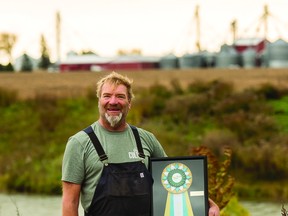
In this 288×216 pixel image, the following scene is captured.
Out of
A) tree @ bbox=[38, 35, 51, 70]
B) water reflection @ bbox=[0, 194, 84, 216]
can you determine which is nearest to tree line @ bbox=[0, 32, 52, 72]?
tree @ bbox=[38, 35, 51, 70]

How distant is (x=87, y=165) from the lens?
400 centimetres

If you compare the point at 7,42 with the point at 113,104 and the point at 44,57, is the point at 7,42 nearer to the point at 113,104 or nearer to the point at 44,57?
the point at 44,57

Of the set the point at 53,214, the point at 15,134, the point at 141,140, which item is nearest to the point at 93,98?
the point at 15,134

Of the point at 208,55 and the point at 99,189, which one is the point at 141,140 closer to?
the point at 99,189

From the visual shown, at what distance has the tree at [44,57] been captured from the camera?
220 feet

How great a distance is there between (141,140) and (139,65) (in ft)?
174

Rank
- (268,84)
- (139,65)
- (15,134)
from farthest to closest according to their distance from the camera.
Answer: (139,65), (268,84), (15,134)

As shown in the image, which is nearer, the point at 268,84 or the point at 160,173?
the point at 160,173

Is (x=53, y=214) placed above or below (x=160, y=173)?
below

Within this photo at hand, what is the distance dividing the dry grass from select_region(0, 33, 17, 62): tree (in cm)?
2841

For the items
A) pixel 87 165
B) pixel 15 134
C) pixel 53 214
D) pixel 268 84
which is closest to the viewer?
pixel 87 165

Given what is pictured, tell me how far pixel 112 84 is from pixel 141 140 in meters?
0.32

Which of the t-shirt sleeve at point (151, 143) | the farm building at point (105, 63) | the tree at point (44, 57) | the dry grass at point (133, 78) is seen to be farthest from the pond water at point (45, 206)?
the tree at point (44, 57)

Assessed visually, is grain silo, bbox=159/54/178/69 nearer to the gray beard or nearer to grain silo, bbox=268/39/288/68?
grain silo, bbox=268/39/288/68
